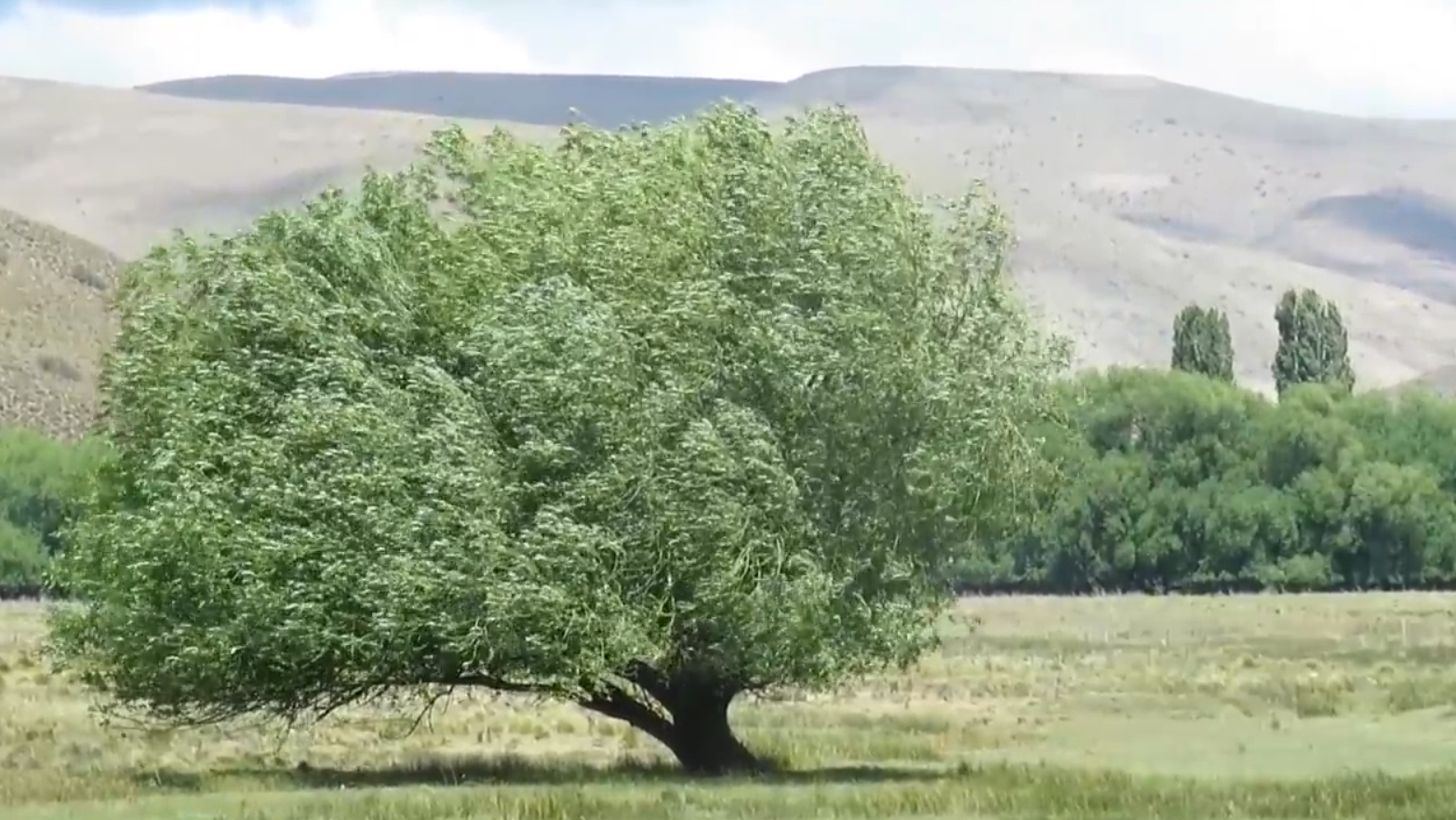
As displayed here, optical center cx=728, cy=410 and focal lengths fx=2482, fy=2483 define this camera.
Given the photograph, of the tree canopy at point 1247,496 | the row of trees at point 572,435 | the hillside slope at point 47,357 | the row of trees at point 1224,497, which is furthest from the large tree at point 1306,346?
the row of trees at point 572,435

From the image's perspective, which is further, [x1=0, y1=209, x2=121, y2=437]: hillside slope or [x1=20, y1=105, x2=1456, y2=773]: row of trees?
[x1=0, y1=209, x2=121, y2=437]: hillside slope

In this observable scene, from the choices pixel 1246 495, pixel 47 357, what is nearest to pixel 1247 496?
pixel 1246 495

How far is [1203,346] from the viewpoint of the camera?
158250 mm

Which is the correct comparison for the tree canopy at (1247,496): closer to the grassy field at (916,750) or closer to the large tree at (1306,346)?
the large tree at (1306,346)

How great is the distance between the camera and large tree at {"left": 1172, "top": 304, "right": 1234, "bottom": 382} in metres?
158

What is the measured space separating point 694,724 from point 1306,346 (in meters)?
127

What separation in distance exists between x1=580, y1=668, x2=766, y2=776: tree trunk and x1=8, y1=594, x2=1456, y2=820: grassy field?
814 millimetres

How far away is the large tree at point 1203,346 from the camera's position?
158250 mm

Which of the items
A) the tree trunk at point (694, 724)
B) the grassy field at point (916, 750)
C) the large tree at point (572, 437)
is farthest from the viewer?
the tree trunk at point (694, 724)

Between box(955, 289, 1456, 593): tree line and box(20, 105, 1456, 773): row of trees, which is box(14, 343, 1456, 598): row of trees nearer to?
box(955, 289, 1456, 593): tree line

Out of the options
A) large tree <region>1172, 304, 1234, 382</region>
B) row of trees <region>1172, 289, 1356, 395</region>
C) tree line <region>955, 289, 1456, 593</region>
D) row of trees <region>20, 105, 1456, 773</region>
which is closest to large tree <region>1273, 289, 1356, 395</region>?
row of trees <region>1172, 289, 1356, 395</region>

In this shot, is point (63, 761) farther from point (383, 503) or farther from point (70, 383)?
point (70, 383)

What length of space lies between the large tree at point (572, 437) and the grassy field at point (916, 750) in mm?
2150

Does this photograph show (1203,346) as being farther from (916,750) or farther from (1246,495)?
(916,750)
